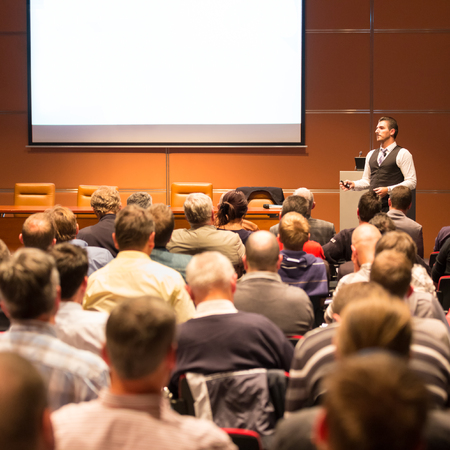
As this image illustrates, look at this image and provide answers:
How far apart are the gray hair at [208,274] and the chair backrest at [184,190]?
4.04 metres

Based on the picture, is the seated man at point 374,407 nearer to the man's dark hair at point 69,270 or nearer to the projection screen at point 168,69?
the man's dark hair at point 69,270

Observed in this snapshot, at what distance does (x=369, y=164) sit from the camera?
5152mm

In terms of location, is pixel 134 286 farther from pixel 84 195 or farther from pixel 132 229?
pixel 84 195

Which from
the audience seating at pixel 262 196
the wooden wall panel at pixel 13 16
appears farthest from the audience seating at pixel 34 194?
the wooden wall panel at pixel 13 16

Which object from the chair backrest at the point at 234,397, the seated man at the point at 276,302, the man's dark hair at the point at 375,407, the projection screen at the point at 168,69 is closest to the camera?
the man's dark hair at the point at 375,407

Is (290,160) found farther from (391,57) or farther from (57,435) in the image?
(57,435)

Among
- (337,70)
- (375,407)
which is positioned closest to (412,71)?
(337,70)

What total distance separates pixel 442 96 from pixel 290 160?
2.28 m

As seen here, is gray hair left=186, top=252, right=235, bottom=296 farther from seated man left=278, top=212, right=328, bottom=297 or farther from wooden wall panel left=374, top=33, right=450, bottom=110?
wooden wall panel left=374, top=33, right=450, bottom=110

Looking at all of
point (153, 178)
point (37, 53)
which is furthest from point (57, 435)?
point (37, 53)

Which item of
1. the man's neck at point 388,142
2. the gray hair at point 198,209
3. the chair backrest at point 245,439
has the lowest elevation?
the chair backrest at point 245,439

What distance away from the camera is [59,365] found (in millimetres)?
1378

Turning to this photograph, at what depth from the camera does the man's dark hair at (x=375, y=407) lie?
63cm

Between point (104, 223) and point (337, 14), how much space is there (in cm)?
502
